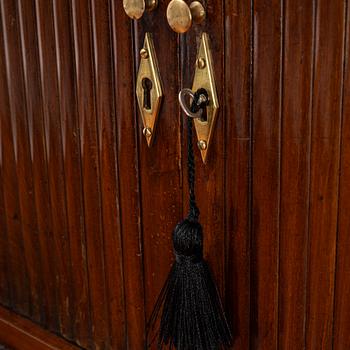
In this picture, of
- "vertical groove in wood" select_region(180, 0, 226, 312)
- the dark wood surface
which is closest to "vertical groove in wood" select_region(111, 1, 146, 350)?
the dark wood surface

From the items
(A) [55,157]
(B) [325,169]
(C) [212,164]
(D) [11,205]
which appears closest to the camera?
(B) [325,169]

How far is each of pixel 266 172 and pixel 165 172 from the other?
0.62 feet

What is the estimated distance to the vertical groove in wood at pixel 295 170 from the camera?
0.65 m

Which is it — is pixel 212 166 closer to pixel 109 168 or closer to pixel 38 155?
pixel 109 168

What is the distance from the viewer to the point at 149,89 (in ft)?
2.69

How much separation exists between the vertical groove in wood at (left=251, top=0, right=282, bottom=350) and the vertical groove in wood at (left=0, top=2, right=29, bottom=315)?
0.61 meters

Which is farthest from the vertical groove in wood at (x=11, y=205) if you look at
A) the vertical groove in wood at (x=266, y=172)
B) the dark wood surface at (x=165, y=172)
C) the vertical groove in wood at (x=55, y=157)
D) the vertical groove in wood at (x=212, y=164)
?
the vertical groove in wood at (x=266, y=172)

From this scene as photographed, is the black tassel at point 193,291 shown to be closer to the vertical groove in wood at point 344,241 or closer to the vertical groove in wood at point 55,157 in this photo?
the vertical groove in wood at point 344,241

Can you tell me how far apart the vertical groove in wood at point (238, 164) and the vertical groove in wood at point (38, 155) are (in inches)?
17.9

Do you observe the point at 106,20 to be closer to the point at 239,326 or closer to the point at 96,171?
the point at 96,171

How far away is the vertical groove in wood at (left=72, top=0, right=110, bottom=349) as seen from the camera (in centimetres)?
90

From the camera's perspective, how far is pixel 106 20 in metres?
0.85

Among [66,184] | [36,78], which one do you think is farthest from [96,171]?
[36,78]

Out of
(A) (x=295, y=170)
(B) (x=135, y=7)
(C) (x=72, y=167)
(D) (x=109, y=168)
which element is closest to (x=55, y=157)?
(C) (x=72, y=167)
